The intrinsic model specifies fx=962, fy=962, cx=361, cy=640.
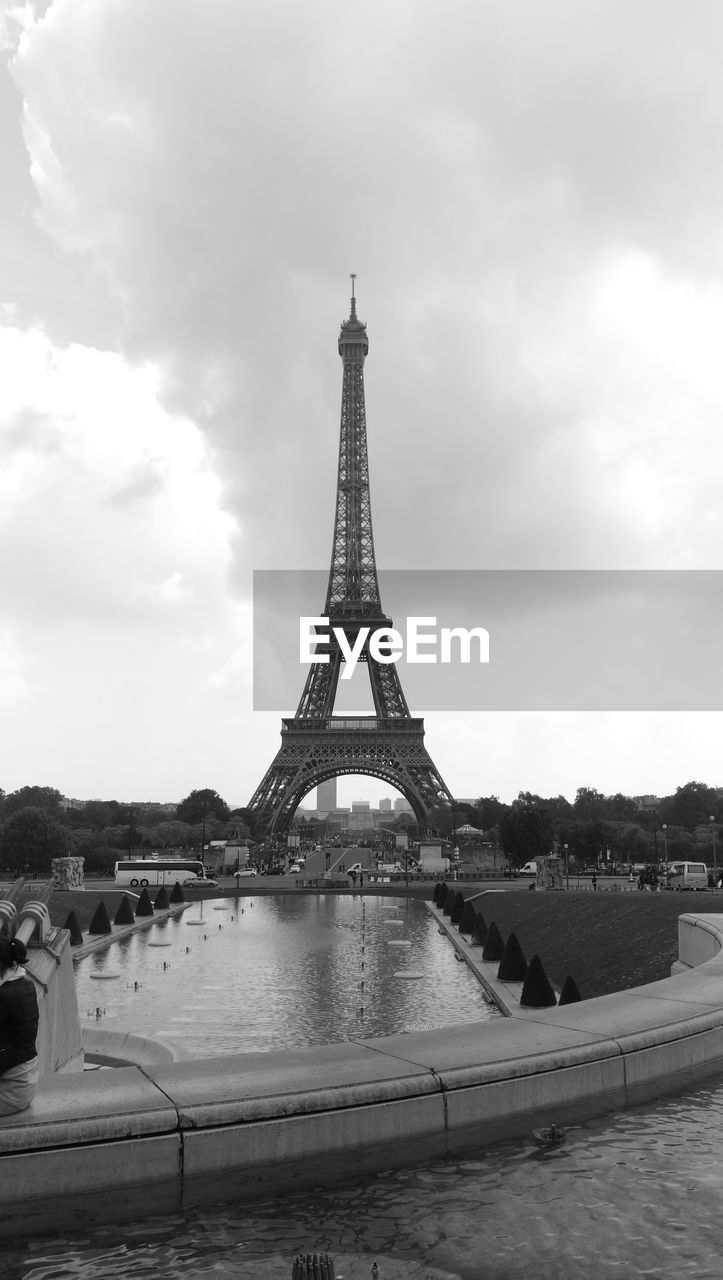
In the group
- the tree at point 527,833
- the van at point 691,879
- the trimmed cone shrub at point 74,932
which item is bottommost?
the trimmed cone shrub at point 74,932

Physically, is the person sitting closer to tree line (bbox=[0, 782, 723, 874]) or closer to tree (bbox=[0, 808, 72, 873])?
tree line (bbox=[0, 782, 723, 874])

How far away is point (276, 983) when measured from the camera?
27.2 metres

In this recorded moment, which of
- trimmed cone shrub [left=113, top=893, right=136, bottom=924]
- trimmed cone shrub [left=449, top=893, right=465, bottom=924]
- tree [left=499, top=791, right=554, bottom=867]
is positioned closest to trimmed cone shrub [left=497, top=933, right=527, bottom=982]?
trimmed cone shrub [left=449, top=893, right=465, bottom=924]

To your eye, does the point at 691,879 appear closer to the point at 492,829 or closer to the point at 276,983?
the point at 276,983

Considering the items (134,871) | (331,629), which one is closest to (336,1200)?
(134,871)

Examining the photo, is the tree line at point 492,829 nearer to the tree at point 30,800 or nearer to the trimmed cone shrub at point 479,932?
the tree at point 30,800

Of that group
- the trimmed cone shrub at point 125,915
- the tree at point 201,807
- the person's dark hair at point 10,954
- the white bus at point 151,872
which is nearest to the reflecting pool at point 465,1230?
the person's dark hair at point 10,954

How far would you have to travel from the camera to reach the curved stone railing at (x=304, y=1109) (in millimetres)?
5398

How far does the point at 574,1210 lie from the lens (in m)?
5.29

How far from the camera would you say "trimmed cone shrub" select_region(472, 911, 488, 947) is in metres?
34.6

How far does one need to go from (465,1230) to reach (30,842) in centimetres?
7271

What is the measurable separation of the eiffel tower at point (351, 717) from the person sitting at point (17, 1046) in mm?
82133

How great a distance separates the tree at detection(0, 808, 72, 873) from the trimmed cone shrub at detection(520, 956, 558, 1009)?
191ft

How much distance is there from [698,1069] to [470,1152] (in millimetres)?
2573
